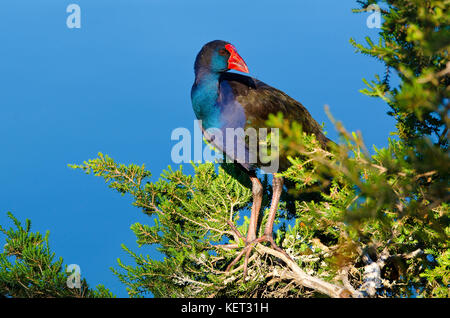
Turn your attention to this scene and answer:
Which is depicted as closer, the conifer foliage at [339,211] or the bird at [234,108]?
the conifer foliage at [339,211]

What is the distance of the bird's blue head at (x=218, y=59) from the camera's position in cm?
504

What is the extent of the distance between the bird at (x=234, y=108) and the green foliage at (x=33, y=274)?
1.86 meters

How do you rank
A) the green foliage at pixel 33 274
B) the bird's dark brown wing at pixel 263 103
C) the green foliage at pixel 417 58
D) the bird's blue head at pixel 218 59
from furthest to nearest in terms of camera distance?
the bird's blue head at pixel 218 59 → the bird's dark brown wing at pixel 263 103 → the green foliage at pixel 33 274 → the green foliage at pixel 417 58

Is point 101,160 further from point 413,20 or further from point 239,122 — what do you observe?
point 413,20

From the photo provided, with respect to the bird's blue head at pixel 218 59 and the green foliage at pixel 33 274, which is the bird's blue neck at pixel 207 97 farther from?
the green foliage at pixel 33 274

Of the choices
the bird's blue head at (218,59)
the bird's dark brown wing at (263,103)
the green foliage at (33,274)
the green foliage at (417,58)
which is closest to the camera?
the green foliage at (417,58)

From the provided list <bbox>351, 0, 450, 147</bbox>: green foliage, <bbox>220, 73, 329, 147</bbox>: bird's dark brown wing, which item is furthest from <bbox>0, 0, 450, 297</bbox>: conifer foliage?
<bbox>220, 73, 329, 147</bbox>: bird's dark brown wing

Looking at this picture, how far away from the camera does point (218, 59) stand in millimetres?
5047

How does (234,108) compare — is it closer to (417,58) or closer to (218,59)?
(218,59)

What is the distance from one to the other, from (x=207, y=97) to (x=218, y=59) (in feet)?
1.63

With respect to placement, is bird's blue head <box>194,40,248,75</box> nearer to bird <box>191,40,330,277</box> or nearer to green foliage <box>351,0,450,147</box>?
bird <box>191,40,330,277</box>

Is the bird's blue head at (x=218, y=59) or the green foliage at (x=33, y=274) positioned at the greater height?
the bird's blue head at (x=218, y=59)

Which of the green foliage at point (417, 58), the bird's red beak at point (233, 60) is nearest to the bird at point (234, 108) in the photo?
the bird's red beak at point (233, 60)

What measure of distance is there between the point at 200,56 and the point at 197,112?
2.21 ft
